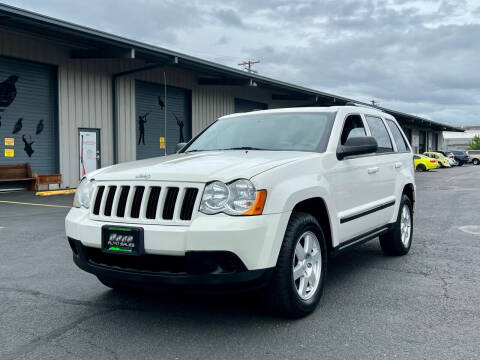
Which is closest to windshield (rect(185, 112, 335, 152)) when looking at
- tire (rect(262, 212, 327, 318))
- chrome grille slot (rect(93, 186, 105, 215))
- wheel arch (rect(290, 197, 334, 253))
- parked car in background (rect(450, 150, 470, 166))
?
wheel arch (rect(290, 197, 334, 253))

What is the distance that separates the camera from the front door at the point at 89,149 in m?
18.5

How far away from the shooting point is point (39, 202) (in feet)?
44.0

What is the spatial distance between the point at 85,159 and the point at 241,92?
36.5 ft

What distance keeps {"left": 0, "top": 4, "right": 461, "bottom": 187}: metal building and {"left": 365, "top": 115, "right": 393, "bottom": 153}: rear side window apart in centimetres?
827

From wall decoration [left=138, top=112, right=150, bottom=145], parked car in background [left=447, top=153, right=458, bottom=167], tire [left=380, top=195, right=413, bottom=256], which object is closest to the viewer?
tire [left=380, top=195, right=413, bottom=256]

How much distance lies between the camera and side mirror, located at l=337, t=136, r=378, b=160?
14.8 feet

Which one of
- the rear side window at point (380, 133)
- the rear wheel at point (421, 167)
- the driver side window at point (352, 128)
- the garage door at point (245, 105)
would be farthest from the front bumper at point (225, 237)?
the rear wheel at point (421, 167)

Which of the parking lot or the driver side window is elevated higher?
the driver side window

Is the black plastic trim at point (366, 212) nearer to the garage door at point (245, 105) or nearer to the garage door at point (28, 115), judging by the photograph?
the garage door at point (28, 115)

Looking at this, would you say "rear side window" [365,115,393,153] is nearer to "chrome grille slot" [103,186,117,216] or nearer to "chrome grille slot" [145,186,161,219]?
"chrome grille slot" [145,186,161,219]

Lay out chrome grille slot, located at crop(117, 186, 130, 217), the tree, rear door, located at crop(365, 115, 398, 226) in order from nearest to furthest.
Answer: chrome grille slot, located at crop(117, 186, 130, 217) → rear door, located at crop(365, 115, 398, 226) → the tree

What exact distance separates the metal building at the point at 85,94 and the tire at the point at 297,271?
32.5 ft

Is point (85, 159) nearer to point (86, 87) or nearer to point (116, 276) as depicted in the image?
point (86, 87)

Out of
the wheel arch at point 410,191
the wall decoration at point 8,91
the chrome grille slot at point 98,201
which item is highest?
the wall decoration at point 8,91
